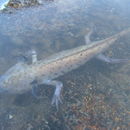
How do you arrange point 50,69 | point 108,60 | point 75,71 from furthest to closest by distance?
point 108,60 < point 75,71 < point 50,69

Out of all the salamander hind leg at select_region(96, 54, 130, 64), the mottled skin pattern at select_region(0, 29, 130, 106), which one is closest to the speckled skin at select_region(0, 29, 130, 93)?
the mottled skin pattern at select_region(0, 29, 130, 106)

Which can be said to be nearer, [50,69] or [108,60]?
[50,69]

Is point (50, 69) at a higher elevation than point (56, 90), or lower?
higher

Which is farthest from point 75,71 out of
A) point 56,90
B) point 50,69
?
point 56,90

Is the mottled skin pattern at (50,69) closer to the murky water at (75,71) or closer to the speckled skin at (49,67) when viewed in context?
the speckled skin at (49,67)

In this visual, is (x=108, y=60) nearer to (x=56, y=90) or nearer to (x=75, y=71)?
(x=75, y=71)

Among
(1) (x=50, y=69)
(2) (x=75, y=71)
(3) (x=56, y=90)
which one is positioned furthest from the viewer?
(2) (x=75, y=71)

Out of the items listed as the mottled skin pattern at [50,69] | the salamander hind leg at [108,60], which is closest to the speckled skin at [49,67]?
the mottled skin pattern at [50,69]

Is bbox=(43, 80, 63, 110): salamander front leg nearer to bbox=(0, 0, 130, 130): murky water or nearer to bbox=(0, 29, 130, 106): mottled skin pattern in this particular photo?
bbox=(0, 29, 130, 106): mottled skin pattern
